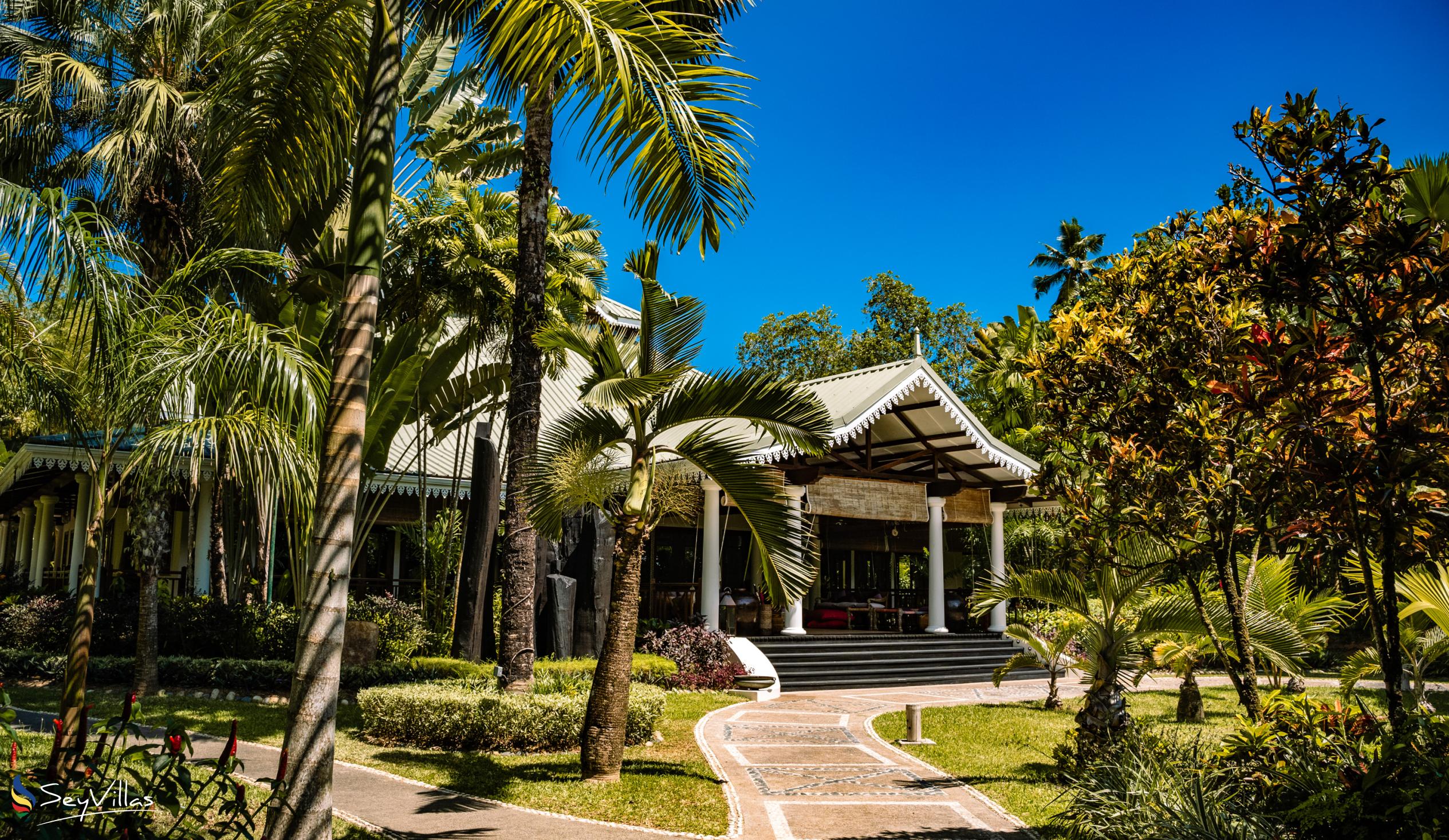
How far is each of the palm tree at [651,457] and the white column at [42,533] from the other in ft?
64.7

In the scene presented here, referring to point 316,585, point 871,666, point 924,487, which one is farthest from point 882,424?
point 316,585

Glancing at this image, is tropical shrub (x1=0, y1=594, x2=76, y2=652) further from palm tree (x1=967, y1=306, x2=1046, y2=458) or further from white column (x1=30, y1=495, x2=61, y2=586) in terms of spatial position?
palm tree (x1=967, y1=306, x2=1046, y2=458)

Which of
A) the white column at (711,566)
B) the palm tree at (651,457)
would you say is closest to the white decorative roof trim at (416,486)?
the white column at (711,566)

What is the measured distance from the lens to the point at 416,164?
18.7 m

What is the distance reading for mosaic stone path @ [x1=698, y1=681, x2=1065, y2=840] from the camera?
6.69 m

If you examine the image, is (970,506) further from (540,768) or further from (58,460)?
(58,460)

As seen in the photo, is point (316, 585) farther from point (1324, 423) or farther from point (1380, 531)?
point (1380, 531)

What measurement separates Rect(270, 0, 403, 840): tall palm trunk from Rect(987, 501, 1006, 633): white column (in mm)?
17630

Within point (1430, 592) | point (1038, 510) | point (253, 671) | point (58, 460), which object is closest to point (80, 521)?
point (58, 460)

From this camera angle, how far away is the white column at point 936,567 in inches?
786

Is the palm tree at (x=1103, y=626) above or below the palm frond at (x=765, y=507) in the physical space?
below

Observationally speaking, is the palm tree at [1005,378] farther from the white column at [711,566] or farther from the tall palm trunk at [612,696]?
the tall palm trunk at [612,696]

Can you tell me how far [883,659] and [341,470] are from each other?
48.7 ft

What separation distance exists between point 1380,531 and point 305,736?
5.29 m
